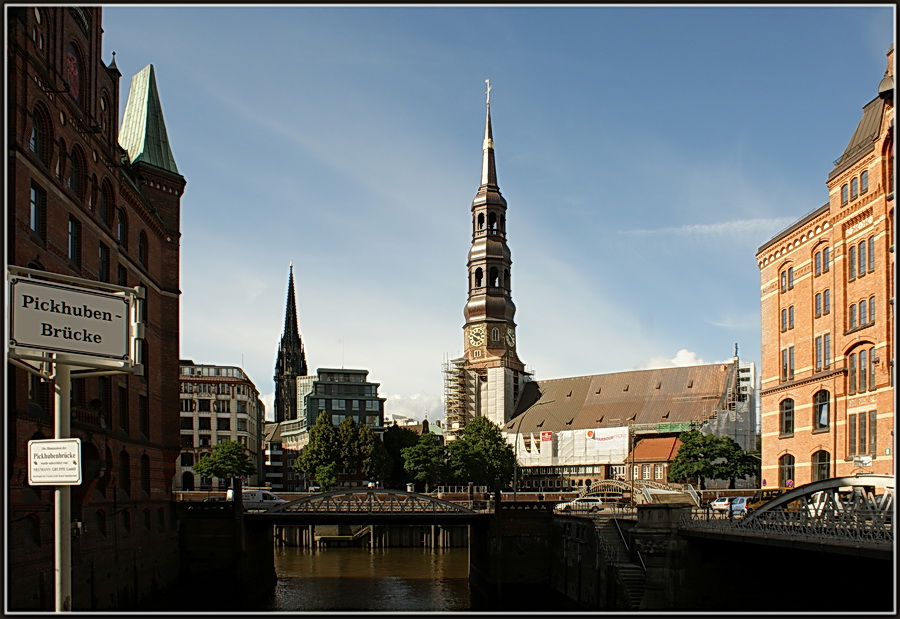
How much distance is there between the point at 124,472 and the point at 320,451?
60332 mm

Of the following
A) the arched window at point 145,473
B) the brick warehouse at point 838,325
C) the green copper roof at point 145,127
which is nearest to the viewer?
the arched window at point 145,473

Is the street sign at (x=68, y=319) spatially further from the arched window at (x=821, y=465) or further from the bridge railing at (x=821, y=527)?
the arched window at (x=821, y=465)

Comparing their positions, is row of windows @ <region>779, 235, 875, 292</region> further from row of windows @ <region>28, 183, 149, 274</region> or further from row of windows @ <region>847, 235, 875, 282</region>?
row of windows @ <region>28, 183, 149, 274</region>

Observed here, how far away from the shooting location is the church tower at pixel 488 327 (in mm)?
137750

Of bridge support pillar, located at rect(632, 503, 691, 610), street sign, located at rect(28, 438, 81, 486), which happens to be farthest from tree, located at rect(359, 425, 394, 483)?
street sign, located at rect(28, 438, 81, 486)

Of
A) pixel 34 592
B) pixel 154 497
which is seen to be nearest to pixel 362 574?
pixel 154 497

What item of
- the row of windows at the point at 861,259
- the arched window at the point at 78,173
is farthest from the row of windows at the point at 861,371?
the arched window at the point at 78,173

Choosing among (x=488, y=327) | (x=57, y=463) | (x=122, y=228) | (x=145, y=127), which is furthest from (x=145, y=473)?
(x=488, y=327)

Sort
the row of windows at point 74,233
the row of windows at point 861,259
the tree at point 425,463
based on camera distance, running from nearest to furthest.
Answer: the row of windows at point 74,233 < the row of windows at point 861,259 < the tree at point 425,463

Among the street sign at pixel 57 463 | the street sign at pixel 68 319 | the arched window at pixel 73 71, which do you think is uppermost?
the arched window at pixel 73 71

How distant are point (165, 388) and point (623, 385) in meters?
87.1

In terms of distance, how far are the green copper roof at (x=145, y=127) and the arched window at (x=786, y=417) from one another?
38.4 metres

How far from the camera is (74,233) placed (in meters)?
37.7

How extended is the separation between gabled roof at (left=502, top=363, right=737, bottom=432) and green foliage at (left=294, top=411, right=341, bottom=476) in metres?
36.7
